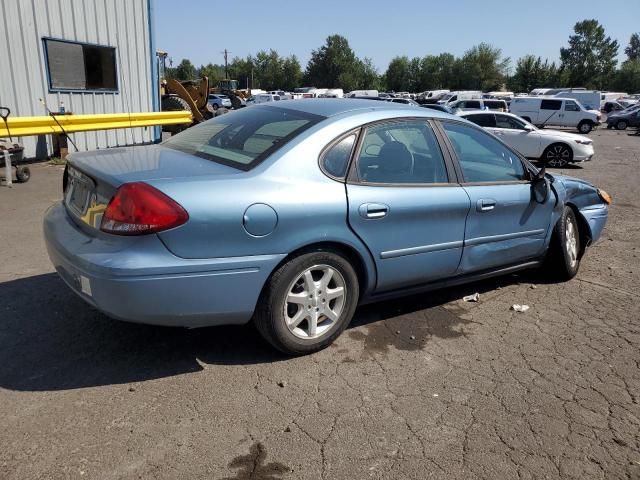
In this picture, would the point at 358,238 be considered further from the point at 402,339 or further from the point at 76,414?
the point at 76,414

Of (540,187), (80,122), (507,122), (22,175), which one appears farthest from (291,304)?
(507,122)

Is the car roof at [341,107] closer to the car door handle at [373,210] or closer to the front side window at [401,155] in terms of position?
the front side window at [401,155]

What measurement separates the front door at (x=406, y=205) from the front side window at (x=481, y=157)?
21 cm

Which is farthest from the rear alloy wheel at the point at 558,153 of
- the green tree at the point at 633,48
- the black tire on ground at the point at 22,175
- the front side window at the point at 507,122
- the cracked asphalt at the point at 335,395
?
the green tree at the point at 633,48

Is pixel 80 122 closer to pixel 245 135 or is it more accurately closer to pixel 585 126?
pixel 245 135

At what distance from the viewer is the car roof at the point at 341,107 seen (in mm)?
3674

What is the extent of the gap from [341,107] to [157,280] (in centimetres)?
183

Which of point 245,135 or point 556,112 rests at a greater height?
point 245,135

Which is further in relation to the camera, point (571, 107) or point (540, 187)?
point (571, 107)

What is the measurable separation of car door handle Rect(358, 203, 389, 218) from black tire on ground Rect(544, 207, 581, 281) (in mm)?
2096

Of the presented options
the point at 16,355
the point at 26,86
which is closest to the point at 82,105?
the point at 26,86

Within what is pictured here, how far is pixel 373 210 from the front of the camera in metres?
3.38

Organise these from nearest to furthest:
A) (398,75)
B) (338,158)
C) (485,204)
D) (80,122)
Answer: (338,158) → (485,204) → (80,122) → (398,75)

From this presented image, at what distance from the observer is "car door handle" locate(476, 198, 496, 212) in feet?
13.0
